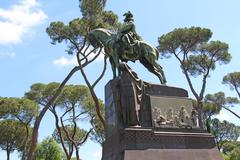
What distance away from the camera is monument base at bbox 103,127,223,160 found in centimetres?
862

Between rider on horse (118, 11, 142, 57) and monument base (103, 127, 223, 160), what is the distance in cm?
261

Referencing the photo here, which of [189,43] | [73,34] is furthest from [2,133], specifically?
[189,43]

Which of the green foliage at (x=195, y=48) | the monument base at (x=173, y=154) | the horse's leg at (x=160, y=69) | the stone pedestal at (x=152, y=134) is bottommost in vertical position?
the monument base at (x=173, y=154)

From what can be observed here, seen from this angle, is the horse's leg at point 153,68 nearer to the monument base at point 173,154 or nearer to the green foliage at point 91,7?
the monument base at point 173,154

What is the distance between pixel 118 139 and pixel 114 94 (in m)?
1.32

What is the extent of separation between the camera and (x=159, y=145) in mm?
8938

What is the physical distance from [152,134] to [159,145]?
0.32 metres

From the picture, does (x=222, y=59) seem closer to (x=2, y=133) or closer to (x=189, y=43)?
(x=189, y=43)

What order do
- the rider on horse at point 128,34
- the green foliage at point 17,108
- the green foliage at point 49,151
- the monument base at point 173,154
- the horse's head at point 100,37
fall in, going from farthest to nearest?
the green foliage at point 49,151, the green foliage at point 17,108, the horse's head at point 100,37, the rider on horse at point 128,34, the monument base at point 173,154

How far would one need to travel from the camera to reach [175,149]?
9.02 m

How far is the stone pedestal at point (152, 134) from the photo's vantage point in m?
8.73

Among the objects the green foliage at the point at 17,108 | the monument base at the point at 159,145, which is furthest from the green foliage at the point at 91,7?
the monument base at the point at 159,145

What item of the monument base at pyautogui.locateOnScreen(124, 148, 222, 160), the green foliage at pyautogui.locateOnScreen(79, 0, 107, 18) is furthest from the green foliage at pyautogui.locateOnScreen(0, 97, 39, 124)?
the monument base at pyautogui.locateOnScreen(124, 148, 222, 160)

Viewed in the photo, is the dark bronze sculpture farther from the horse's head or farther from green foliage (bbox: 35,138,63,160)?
green foliage (bbox: 35,138,63,160)
